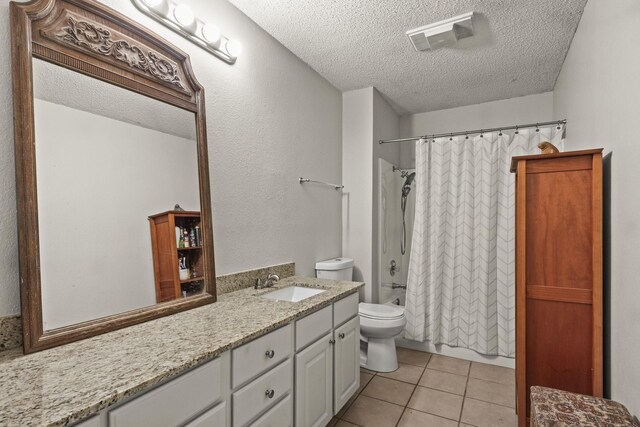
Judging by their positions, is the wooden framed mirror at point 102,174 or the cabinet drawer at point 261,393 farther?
the cabinet drawer at point 261,393

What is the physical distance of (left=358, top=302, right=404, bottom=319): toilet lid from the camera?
105 inches

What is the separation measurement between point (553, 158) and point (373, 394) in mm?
1900

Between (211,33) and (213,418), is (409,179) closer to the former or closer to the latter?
(211,33)

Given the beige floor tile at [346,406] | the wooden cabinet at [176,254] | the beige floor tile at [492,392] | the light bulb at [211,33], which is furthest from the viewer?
the beige floor tile at [492,392]

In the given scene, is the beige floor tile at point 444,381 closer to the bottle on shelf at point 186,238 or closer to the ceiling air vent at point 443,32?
the bottle on shelf at point 186,238

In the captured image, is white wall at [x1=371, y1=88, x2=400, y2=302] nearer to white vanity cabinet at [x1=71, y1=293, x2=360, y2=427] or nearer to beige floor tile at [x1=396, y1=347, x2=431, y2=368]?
beige floor tile at [x1=396, y1=347, x2=431, y2=368]

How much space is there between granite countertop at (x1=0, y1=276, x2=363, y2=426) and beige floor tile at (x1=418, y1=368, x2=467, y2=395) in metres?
1.51

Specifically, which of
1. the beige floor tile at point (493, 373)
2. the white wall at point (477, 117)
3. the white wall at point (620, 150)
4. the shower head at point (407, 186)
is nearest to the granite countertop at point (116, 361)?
the white wall at point (620, 150)

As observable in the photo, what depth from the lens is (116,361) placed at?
3.36 ft

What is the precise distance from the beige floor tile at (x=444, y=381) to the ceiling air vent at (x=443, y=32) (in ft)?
8.21

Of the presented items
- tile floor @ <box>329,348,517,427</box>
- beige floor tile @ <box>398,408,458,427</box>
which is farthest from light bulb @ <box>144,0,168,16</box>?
beige floor tile @ <box>398,408,458,427</box>

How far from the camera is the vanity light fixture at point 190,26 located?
1.54m

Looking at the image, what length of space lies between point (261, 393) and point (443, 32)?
2.35m

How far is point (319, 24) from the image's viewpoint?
7.11ft
